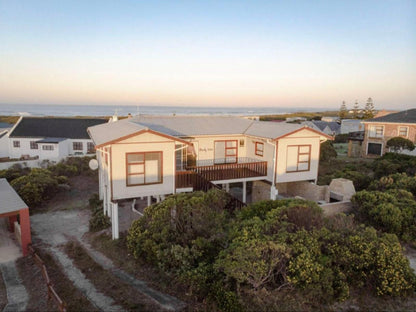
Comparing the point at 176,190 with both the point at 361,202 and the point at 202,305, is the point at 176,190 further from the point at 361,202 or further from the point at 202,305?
the point at 361,202

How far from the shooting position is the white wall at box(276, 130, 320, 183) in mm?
17203

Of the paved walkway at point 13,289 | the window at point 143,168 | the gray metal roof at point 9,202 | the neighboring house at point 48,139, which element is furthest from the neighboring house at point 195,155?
the neighboring house at point 48,139

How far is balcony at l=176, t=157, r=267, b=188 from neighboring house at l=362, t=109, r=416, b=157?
65.8ft

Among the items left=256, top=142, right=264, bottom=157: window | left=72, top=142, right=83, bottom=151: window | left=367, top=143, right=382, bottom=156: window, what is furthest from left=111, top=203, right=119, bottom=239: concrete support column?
left=367, top=143, right=382, bottom=156: window

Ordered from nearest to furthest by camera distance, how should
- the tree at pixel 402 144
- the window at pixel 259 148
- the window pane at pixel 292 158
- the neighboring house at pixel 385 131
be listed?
the window pane at pixel 292 158 < the window at pixel 259 148 < the tree at pixel 402 144 < the neighboring house at pixel 385 131

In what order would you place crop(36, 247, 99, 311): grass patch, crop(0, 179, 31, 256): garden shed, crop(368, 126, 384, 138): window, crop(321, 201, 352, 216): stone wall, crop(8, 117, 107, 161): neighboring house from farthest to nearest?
crop(8, 117, 107, 161): neighboring house, crop(368, 126, 384, 138): window, crop(321, 201, 352, 216): stone wall, crop(0, 179, 31, 256): garden shed, crop(36, 247, 99, 311): grass patch

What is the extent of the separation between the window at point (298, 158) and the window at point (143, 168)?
7488 millimetres

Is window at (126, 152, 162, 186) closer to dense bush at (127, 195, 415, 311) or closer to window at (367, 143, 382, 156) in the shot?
dense bush at (127, 195, 415, 311)

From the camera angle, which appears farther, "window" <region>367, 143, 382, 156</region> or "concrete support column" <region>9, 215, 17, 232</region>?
"window" <region>367, 143, 382, 156</region>

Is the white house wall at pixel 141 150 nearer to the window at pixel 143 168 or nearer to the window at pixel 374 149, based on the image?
the window at pixel 143 168

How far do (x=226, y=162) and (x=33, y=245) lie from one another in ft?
35.2

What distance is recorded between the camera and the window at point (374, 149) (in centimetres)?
3231

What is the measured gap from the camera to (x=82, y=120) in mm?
38281

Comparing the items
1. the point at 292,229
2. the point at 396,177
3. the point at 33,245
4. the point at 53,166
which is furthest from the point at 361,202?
the point at 53,166
